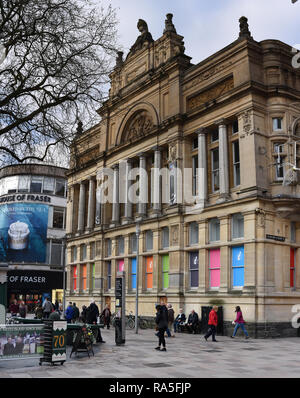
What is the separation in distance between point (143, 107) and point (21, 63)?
20.9m

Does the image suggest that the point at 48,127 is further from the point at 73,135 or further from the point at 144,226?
the point at 144,226

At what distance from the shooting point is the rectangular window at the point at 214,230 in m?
28.6

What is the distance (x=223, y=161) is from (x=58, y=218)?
1361 inches

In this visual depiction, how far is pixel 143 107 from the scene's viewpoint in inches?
1423

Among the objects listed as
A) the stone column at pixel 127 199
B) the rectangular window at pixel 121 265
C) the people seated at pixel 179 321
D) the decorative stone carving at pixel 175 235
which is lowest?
the people seated at pixel 179 321

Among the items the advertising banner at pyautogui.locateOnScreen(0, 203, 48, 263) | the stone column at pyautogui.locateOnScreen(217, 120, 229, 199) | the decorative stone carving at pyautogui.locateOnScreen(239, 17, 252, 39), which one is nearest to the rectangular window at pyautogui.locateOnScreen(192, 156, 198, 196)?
the stone column at pyautogui.locateOnScreen(217, 120, 229, 199)

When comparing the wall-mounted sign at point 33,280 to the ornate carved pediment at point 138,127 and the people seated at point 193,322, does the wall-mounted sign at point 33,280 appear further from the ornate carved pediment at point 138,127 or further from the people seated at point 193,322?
the people seated at point 193,322

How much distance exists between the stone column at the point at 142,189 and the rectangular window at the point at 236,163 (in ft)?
29.0

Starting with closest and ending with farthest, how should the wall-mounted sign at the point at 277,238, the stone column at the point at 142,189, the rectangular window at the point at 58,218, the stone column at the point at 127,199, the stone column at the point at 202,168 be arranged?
the wall-mounted sign at the point at 277,238 → the stone column at the point at 202,168 → the stone column at the point at 142,189 → the stone column at the point at 127,199 → the rectangular window at the point at 58,218

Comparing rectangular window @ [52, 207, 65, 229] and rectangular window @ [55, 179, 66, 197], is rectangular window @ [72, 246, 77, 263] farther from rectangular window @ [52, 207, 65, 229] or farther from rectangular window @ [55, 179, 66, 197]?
rectangular window @ [55, 179, 66, 197]

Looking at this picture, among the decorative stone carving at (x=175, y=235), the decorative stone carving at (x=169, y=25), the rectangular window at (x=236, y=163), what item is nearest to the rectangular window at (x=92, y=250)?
the decorative stone carving at (x=175, y=235)

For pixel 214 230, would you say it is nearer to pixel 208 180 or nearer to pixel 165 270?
pixel 208 180

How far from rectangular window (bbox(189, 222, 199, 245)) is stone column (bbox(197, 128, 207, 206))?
5.89 feet

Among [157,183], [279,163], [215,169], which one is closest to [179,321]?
[215,169]
